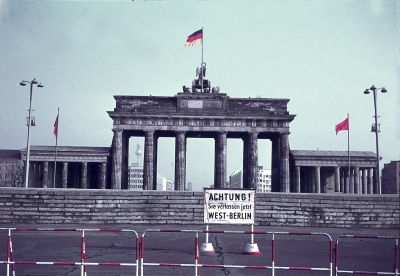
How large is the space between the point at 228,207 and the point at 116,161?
154ft

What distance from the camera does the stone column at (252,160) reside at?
60.2 meters

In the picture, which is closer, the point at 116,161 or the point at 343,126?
the point at 343,126

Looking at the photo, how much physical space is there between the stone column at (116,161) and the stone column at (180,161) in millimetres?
6963

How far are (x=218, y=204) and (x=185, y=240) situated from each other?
7819 millimetres

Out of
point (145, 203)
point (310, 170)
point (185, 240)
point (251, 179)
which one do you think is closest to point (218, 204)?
point (185, 240)

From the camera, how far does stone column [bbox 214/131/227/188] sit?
60.5 meters

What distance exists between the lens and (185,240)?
22.5 m

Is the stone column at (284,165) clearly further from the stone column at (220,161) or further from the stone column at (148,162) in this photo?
the stone column at (148,162)

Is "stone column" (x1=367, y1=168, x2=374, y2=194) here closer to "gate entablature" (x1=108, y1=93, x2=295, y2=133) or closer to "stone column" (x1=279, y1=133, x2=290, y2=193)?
"stone column" (x1=279, y1=133, x2=290, y2=193)

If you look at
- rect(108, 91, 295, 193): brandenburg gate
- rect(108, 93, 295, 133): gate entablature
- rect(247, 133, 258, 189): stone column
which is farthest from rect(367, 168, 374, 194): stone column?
rect(247, 133, 258, 189): stone column

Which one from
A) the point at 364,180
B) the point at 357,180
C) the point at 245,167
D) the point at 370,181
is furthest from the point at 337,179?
the point at 245,167

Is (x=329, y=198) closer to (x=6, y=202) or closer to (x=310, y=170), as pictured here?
(x=6, y=202)

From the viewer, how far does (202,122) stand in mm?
61469

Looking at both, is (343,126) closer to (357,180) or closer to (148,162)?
(357,180)
